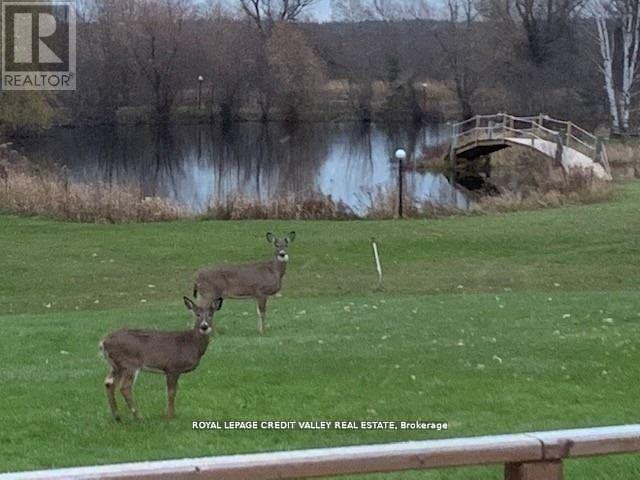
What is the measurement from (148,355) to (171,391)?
0.35 m

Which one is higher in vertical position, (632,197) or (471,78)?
(471,78)

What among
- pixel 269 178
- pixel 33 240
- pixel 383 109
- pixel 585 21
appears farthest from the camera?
pixel 383 109

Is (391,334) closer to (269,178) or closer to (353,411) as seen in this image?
(353,411)

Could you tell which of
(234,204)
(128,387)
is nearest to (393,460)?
(128,387)

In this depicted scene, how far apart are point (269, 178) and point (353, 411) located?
3122 cm

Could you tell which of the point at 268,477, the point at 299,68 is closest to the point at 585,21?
the point at 299,68

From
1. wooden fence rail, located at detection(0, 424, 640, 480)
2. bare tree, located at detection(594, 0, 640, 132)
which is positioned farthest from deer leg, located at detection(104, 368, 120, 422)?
bare tree, located at detection(594, 0, 640, 132)

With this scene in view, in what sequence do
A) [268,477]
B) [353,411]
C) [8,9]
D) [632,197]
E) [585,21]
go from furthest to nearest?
1. [585,21]
2. [8,9]
3. [632,197]
4. [353,411]
5. [268,477]

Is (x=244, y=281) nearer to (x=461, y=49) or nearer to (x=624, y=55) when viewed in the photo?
(x=624, y=55)

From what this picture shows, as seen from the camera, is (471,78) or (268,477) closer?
(268,477)

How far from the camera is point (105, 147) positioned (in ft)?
173

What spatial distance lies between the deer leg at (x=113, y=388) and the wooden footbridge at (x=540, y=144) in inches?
962

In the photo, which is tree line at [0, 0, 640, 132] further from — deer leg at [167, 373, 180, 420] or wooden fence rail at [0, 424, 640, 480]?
wooden fence rail at [0, 424, 640, 480]

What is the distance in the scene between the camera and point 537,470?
302cm
